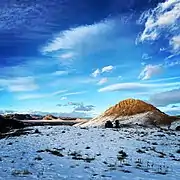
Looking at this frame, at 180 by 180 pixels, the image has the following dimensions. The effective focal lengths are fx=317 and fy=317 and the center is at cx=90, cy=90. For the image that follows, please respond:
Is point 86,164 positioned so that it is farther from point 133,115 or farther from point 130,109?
point 130,109

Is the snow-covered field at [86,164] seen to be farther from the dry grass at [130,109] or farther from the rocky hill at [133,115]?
the dry grass at [130,109]

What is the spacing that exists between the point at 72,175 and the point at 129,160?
6.28m

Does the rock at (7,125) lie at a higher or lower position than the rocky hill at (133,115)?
lower

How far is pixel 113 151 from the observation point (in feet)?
79.7

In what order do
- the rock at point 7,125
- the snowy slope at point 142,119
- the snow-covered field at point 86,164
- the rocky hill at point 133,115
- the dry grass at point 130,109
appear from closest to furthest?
the snow-covered field at point 86,164 → the rock at point 7,125 → the snowy slope at point 142,119 → the rocky hill at point 133,115 → the dry grass at point 130,109

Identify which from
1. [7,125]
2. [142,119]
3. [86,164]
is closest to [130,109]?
[142,119]

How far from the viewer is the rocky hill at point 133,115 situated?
6425cm

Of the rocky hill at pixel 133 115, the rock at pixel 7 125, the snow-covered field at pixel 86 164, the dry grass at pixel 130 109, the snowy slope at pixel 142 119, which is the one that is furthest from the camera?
the dry grass at pixel 130 109

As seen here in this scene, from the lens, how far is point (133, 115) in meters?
70.8

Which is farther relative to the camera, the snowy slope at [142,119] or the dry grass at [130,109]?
the dry grass at [130,109]

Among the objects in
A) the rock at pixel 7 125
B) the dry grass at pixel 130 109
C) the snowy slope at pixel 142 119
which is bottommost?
the rock at pixel 7 125

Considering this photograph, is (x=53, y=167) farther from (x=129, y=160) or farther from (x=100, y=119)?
(x=100, y=119)

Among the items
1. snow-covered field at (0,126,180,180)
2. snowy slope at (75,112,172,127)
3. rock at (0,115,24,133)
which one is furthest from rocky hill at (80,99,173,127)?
snow-covered field at (0,126,180,180)

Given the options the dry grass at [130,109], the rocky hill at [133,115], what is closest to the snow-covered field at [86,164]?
the rocky hill at [133,115]
